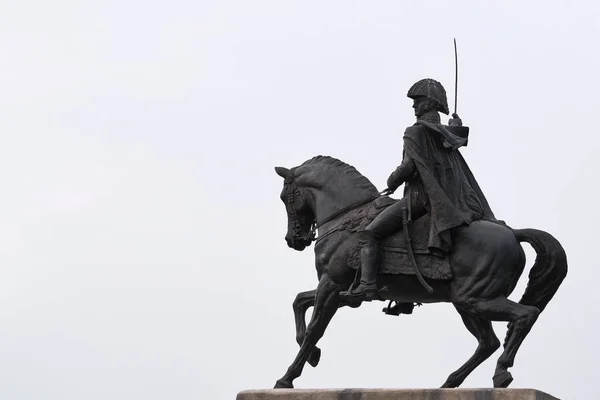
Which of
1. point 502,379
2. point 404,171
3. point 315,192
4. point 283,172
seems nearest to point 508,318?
point 502,379

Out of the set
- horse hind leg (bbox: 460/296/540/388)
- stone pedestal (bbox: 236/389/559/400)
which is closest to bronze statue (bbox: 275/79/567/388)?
horse hind leg (bbox: 460/296/540/388)

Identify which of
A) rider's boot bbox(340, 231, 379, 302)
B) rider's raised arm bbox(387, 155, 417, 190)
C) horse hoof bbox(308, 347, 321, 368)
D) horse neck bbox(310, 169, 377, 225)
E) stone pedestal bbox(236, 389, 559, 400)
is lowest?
stone pedestal bbox(236, 389, 559, 400)

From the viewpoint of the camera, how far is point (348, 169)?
23.4 m

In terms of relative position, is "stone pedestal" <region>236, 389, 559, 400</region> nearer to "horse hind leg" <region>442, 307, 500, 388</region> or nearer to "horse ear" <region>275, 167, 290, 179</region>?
"horse hind leg" <region>442, 307, 500, 388</region>

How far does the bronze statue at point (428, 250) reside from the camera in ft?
72.1

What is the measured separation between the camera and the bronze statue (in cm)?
2198

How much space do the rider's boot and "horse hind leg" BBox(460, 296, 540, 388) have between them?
1.17 meters

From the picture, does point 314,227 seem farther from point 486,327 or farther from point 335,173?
point 486,327

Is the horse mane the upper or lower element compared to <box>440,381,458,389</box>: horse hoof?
upper

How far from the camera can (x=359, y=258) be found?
886 inches

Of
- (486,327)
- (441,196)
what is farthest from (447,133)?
(486,327)

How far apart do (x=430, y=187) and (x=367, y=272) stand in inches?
47.2

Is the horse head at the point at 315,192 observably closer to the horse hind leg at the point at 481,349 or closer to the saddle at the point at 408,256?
the saddle at the point at 408,256

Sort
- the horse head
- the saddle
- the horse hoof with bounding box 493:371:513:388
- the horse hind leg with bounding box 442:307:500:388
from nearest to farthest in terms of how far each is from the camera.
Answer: the horse hoof with bounding box 493:371:513:388 → the saddle → the horse hind leg with bounding box 442:307:500:388 → the horse head
